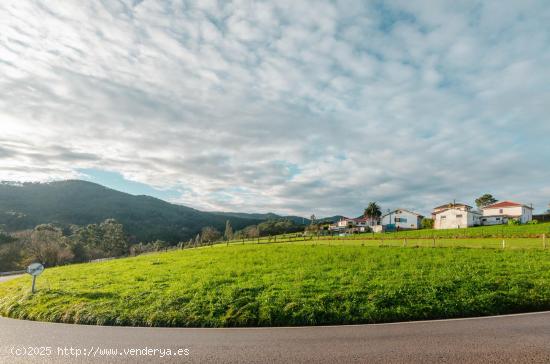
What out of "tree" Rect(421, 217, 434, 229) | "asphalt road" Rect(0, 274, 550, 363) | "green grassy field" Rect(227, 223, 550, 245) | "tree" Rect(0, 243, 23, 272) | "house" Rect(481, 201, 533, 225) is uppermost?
"house" Rect(481, 201, 533, 225)

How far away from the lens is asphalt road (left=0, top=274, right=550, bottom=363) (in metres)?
8.05

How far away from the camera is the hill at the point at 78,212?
138625 mm

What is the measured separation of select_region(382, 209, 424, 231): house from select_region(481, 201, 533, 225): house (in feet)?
57.6

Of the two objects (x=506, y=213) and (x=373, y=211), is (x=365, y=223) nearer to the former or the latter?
(x=373, y=211)

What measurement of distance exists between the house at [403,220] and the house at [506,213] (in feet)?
57.6

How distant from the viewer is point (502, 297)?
13.4 m

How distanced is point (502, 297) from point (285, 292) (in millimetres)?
9409

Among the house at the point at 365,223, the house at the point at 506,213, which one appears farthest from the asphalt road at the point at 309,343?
the house at the point at 365,223

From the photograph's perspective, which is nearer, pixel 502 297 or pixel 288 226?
pixel 502 297

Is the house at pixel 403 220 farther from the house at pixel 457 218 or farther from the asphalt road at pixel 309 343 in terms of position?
the asphalt road at pixel 309 343

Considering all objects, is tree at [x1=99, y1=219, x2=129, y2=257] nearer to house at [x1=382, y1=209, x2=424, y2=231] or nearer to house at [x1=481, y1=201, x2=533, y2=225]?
house at [x1=382, y1=209, x2=424, y2=231]

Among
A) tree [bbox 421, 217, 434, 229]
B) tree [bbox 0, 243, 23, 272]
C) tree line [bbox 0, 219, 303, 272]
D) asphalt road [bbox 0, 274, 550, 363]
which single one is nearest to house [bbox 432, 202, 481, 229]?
tree [bbox 421, 217, 434, 229]

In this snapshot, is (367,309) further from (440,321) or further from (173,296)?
(173,296)

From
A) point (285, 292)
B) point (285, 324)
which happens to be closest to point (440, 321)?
point (285, 324)
